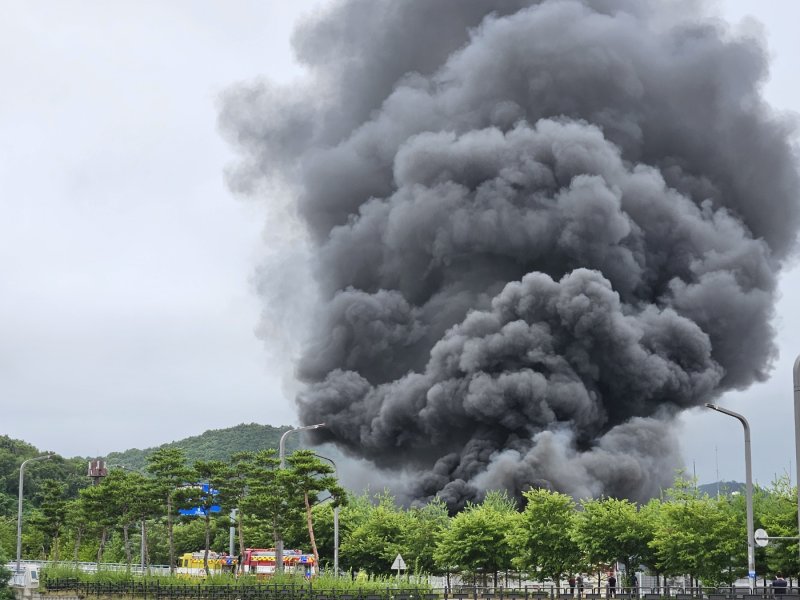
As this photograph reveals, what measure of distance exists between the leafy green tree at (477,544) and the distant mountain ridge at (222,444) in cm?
9195

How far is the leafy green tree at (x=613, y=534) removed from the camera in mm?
46781

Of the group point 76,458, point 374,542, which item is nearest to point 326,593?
point 374,542

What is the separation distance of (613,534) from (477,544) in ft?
23.6

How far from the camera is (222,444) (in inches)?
5876

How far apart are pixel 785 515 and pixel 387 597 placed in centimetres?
1569

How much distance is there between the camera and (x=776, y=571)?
1658 inches

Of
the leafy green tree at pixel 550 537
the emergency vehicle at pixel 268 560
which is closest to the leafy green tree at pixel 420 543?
the emergency vehicle at pixel 268 560

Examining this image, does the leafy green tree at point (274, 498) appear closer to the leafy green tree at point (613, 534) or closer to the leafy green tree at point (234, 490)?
the leafy green tree at point (234, 490)

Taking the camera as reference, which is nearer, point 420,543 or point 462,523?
point 462,523

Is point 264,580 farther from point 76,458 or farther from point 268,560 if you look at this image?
point 76,458

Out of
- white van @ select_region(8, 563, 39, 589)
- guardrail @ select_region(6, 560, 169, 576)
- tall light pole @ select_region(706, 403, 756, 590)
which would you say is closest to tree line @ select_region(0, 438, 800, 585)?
guardrail @ select_region(6, 560, 169, 576)

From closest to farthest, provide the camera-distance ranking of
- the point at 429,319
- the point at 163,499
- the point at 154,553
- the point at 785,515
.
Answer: the point at 785,515 < the point at 163,499 < the point at 154,553 < the point at 429,319

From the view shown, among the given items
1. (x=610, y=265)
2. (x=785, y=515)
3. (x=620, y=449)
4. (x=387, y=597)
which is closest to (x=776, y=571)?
(x=785, y=515)

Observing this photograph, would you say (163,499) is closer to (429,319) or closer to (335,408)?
(335,408)
